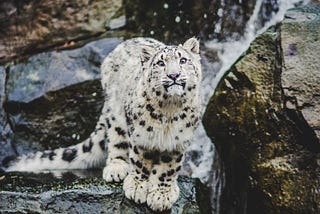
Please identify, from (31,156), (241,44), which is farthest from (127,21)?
(31,156)

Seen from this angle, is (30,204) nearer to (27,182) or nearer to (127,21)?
(27,182)

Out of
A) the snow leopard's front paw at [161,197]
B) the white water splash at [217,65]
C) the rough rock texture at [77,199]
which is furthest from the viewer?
the white water splash at [217,65]

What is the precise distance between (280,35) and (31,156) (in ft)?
7.63

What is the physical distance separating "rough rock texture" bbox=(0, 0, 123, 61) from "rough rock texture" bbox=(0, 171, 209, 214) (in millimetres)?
2603

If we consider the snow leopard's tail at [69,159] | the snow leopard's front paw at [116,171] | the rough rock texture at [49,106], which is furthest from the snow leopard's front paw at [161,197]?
the rough rock texture at [49,106]

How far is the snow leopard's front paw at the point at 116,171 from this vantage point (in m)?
5.34

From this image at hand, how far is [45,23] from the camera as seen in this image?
7688 millimetres

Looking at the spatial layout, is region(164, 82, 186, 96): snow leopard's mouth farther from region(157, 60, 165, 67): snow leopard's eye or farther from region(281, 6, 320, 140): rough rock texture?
region(281, 6, 320, 140): rough rock texture

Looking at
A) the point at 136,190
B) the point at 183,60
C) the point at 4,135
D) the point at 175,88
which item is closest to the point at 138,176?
the point at 136,190

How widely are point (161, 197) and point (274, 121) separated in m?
1.18

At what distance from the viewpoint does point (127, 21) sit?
776cm

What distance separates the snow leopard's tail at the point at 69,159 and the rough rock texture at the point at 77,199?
0.57 meters

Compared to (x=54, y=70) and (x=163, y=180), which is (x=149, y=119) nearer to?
(x=163, y=180)

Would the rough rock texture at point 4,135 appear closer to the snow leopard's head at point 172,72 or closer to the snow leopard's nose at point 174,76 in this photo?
the snow leopard's head at point 172,72
